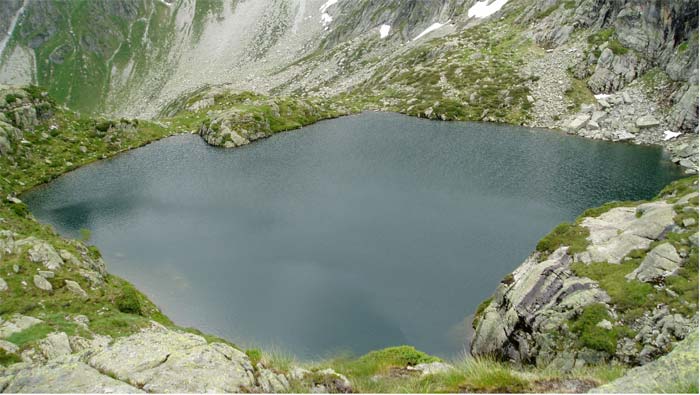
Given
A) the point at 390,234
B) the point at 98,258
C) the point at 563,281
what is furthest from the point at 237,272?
the point at 563,281

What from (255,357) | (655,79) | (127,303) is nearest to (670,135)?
(655,79)

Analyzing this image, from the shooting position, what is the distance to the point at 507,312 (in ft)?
118

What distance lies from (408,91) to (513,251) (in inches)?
3711

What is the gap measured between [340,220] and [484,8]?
148 metres

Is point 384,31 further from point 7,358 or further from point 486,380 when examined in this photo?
point 486,380

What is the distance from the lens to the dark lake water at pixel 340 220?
43531 millimetres

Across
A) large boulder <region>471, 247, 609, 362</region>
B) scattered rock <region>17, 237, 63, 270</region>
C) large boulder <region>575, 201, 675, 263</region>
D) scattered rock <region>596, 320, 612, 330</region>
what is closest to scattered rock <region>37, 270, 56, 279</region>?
scattered rock <region>17, 237, 63, 270</region>

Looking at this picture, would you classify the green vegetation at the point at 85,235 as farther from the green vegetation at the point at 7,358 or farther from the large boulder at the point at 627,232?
the large boulder at the point at 627,232

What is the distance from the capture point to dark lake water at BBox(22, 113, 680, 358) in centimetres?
4353

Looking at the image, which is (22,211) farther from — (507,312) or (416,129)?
(416,129)

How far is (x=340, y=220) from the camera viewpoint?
60.4 m

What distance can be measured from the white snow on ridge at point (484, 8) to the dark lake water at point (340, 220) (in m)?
89.5

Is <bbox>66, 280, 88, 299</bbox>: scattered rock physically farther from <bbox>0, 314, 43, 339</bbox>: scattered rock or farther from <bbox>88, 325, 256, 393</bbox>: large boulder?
<bbox>88, 325, 256, 393</bbox>: large boulder

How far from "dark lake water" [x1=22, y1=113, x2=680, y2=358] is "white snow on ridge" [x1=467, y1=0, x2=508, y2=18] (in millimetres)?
89541
